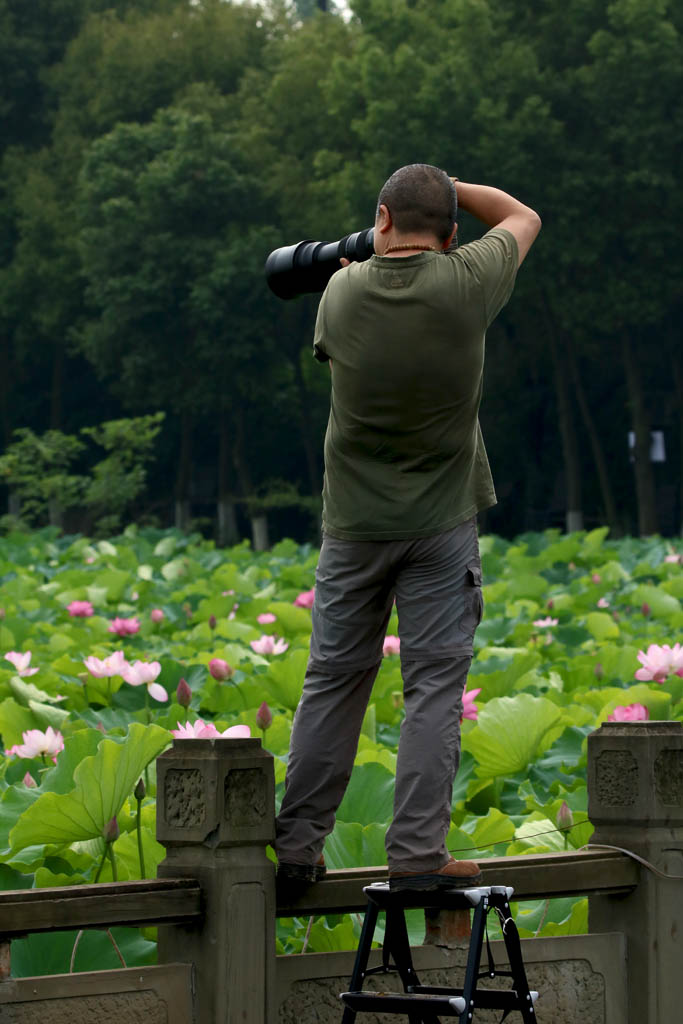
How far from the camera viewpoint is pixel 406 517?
2.93m

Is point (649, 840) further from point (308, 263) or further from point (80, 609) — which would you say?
point (80, 609)

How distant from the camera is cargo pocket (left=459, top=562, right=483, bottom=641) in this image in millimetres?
2939

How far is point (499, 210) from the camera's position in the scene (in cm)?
310

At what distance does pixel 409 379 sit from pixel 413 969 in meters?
0.95

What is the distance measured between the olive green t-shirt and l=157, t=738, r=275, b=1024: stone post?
0.45m

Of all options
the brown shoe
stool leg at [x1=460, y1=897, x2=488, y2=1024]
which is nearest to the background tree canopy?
the brown shoe

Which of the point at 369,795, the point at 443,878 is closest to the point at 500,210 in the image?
the point at 443,878

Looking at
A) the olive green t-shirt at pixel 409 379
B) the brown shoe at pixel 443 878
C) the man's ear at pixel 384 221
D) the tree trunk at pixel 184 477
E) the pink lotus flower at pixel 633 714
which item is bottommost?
the brown shoe at pixel 443 878

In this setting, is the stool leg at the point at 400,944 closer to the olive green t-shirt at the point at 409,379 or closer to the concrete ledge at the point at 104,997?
the concrete ledge at the point at 104,997

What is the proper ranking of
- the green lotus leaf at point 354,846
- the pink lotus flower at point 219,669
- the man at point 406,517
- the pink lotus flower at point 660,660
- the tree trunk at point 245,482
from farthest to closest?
the tree trunk at point 245,482, the pink lotus flower at point 219,669, the pink lotus flower at point 660,660, the green lotus leaf at point 354,846, the man at point 406,517

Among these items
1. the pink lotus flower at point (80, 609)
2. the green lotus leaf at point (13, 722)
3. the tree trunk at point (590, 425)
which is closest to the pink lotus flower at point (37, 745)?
the green lotus leaf at point (13, 722)

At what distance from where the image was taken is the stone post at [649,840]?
3225 millimetres

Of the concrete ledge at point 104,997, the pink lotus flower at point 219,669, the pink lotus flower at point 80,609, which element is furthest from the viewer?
the pink lotus flower at point 80,609

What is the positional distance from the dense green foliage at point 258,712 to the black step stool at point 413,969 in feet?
1.46
